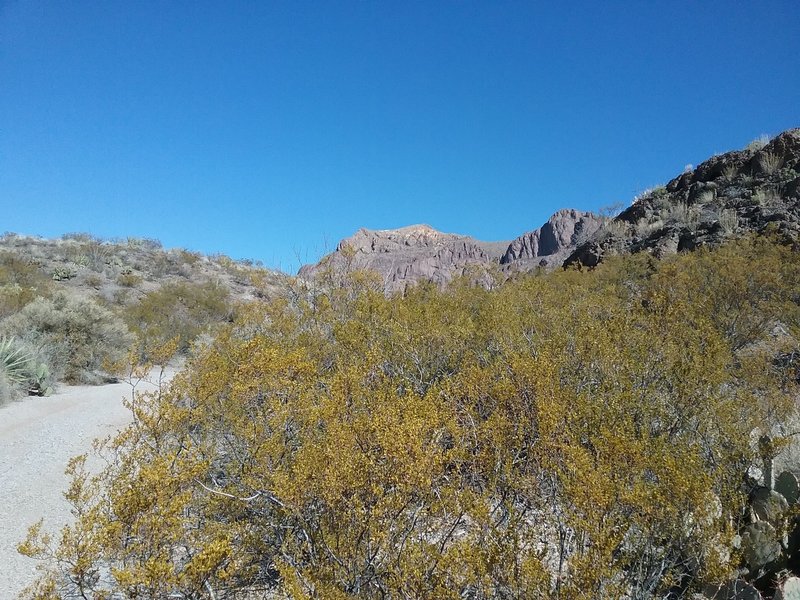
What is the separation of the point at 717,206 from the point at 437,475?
64.2ft

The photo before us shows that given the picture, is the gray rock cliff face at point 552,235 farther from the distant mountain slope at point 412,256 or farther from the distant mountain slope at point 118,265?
the distant mountain slope at point 118,265

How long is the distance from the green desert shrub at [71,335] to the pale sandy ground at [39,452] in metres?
1.10

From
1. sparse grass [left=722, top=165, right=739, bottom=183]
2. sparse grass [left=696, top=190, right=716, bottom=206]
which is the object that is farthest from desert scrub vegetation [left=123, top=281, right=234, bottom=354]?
sparse grass [left=722, top=165, right=739, bottom=183]

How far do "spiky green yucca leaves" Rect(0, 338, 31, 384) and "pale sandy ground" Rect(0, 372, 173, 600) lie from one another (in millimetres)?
629

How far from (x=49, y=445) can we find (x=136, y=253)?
29610 mm

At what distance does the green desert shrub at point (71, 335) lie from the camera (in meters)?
12.7

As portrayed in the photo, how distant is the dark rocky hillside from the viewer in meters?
15.5

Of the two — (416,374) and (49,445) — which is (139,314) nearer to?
(49,445)

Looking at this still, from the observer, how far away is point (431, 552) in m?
2.86

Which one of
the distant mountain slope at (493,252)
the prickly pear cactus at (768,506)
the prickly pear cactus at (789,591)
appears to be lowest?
the prickly pear cactus at (789,591)

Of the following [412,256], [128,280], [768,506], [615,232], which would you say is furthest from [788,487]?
[412,256]

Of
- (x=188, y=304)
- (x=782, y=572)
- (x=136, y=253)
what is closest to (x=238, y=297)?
(x=188, y=304)

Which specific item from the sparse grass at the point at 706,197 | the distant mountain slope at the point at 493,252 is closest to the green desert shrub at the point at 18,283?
the distant mountain slope at the point at 493,252

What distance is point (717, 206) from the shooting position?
18.0 meters
